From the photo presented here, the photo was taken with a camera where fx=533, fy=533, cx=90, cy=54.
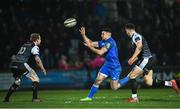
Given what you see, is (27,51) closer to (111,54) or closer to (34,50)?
(34,50)

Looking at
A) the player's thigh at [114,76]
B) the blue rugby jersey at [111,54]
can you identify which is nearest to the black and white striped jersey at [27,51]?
the blue rugby jersey at [111,54]

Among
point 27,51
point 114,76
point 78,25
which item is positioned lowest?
point 114,76

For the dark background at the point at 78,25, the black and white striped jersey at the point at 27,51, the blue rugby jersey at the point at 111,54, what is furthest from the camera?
the dark background at the point at 78,25

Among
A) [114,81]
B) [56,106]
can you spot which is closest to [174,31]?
[114,81]

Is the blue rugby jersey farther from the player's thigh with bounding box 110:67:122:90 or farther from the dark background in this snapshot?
the dark background

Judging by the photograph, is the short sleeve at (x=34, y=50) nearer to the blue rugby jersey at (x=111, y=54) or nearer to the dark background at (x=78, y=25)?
the blue rugby jersey at (x=111, y=54)

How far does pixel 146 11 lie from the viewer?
29734mm

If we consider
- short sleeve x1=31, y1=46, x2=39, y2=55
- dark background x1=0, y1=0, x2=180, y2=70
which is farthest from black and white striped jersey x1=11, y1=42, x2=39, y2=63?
dark background x1=0, y1=0, x2=180, y2=70

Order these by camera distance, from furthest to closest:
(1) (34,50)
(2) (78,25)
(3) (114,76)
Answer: (2) (78,25) → (3) (114,76) → (1) (34,50)

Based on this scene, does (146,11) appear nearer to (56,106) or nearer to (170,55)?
(170,55)

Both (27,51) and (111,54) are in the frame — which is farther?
(27,51)

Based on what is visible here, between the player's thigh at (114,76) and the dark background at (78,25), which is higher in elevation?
the dark background at (78,25)

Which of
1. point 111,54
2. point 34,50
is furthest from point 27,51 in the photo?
point 111,54

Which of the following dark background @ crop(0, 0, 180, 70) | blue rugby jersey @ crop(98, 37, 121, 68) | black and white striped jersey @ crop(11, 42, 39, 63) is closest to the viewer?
blue rugby jersey @ crop(98, 37, 121, 68)
